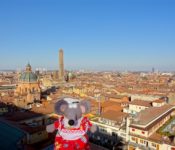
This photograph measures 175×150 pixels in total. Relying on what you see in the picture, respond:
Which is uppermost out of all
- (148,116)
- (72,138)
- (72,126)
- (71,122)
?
(71,122)

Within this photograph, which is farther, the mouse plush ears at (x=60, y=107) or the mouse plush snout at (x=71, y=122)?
the mouse plush ears at (x=60, y=107)

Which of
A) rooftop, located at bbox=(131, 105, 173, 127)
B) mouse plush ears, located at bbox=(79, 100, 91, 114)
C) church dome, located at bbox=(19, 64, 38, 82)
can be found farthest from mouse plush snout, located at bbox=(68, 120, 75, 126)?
church dome, located at bbox=(19, 64, 38, 82)

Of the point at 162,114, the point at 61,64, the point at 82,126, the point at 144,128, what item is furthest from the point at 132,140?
the point at 61,64

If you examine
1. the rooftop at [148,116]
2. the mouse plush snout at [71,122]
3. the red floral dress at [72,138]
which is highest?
the mouse plush snout at [71,122]

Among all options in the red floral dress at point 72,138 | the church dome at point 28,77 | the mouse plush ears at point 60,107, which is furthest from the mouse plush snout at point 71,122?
the church dome at point 28,77

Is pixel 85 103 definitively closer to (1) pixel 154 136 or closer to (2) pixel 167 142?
(2) pixel 167 142

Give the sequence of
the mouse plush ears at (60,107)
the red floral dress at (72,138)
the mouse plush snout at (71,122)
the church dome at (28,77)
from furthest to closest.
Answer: the church dome at (28,77)
the mouse plush ears at (60,107)
the mouse plush snout at (71,122)
the red floral dress at (72,138)

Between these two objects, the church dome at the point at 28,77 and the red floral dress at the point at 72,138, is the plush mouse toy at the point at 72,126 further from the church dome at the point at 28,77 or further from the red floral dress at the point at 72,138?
the church dome at the point at 28,77

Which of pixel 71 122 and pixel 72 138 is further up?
pixel 71 122

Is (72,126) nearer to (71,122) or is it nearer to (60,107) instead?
(71,122)

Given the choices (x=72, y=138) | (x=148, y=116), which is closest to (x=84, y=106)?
(x=72, y=138)
